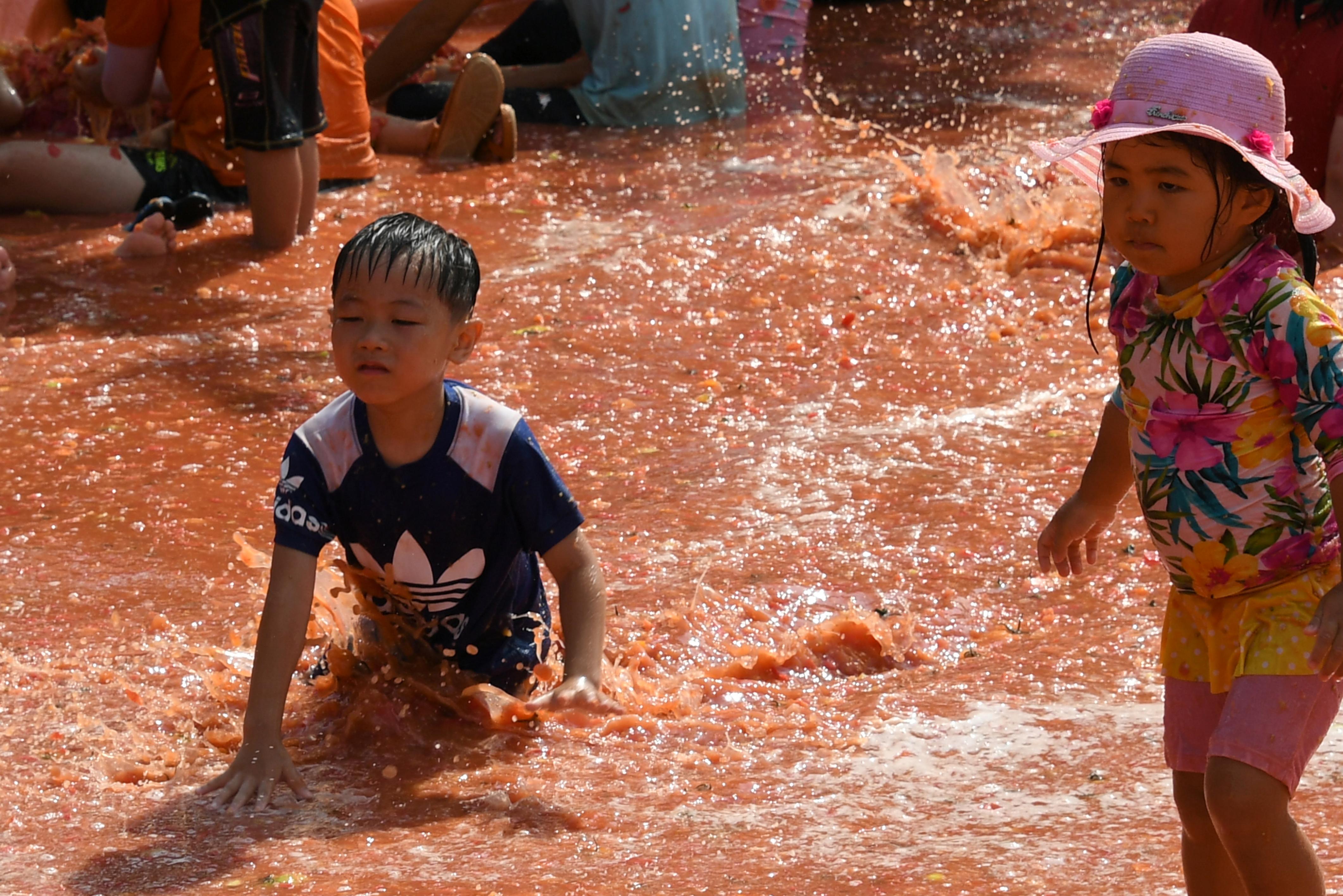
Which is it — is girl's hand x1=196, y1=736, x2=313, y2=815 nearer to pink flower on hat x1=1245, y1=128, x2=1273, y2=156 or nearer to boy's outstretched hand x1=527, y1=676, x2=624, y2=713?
boy's outstretched hand x1=527, y1=676, x2=624, y2=713

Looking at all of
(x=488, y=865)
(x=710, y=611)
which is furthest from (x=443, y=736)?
(x=710, y=611)

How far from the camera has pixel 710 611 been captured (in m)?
3.61

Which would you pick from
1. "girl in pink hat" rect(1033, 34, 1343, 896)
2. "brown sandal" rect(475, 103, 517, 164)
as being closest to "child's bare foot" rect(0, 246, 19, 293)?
"brown sandal" rect(475, 103, 517, 164)

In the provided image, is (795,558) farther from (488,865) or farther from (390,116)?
(390,116)

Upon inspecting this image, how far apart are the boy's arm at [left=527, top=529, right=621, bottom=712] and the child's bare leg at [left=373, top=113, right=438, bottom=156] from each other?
5.11m

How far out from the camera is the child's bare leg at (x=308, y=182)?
246 inches

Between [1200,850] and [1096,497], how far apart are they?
1.87 feet

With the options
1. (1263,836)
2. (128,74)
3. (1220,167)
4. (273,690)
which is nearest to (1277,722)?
(1263,836)

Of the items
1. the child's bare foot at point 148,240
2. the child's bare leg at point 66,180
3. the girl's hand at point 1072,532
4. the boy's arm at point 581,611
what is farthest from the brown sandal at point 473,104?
the girl's hand at point 1072,532

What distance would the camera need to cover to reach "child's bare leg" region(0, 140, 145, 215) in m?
6.53

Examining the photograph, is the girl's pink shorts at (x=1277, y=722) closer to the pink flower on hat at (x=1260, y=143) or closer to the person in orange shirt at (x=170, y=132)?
the pink flower on hat at (x=1260, y=143)

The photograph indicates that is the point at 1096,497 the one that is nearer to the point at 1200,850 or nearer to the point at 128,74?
the point at 1200,850

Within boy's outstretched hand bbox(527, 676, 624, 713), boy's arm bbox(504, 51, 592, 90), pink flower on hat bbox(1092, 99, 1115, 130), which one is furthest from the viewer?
boy's arm bbox(504, 51, 592, 90)

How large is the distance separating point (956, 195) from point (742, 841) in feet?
14.3
